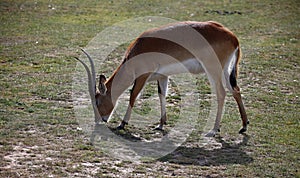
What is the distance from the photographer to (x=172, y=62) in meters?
9.23

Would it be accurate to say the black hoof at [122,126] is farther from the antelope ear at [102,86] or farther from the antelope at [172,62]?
the antelope ear at [102,86]

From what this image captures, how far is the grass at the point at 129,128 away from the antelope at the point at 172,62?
566mm

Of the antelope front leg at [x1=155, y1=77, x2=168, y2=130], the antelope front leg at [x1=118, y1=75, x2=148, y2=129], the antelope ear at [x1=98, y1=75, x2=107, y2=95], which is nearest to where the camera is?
the antelope ear at [x1=98, y1=75, x2=107, y2=95]

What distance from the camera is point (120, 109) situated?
1023 centimetres

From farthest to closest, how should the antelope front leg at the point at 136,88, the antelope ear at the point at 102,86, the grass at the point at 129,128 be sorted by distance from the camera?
the antelope front leg at the point at 136,88 → the antelope ear at the point at 102,86 → the grass at the point at 129,128

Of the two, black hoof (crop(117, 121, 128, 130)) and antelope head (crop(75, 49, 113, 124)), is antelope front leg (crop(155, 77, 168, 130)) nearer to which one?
black hoof (crop(117, 121, 128, 130))

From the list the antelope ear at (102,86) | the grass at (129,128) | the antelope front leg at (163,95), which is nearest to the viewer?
the grass at (129,128)

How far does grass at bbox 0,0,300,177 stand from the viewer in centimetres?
745

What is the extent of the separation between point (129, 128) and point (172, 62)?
4.33ft

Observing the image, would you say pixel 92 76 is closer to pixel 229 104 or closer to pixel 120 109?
pixel 120 109

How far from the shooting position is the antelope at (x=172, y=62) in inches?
359

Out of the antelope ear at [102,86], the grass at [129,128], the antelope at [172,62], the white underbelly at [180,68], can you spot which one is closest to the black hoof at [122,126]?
the antelope at [172,62]

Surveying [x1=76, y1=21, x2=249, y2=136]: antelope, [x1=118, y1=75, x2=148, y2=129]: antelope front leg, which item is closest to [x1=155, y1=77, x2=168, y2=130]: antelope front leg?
[x1=76, y1=21, x2=249, y2=136]: antelope

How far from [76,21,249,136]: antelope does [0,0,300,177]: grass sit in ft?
1.86
